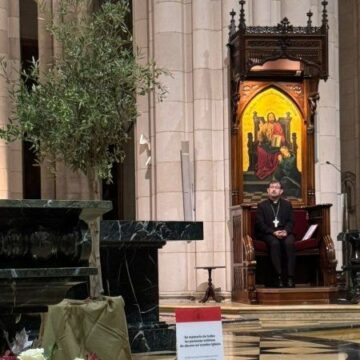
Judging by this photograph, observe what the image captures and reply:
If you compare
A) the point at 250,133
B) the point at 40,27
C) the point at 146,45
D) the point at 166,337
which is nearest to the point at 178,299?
the point at 250,133

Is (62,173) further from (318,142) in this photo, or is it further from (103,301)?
(103,301)

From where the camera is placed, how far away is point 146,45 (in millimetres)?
14031

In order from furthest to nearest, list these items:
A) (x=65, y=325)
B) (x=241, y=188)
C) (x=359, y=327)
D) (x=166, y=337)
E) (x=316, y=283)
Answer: (x=241, y=188) < (x=316, y=283) < (x=359, y=327) < (x=166, y=337) < (x=65, y=325)

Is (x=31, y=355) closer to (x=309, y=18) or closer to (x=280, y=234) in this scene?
(x=280, y=234)

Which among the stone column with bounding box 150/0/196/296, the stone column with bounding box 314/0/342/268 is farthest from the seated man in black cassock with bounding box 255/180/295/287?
the stone column with bounding box 314/0/342/268

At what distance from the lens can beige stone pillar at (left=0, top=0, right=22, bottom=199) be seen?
51.6ft

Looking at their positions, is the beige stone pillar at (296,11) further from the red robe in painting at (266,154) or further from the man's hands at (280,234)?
the man's hands at (280,234)

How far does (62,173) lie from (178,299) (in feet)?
16.1

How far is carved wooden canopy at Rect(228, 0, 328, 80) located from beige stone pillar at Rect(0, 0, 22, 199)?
4739 millimetres

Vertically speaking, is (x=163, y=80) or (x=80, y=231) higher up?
(x=163, y=80)

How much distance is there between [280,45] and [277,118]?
1169 mm

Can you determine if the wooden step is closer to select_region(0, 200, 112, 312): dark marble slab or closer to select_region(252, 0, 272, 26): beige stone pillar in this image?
select_region(252, 0, 272, 26): beige stone pillar

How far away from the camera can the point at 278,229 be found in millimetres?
12078

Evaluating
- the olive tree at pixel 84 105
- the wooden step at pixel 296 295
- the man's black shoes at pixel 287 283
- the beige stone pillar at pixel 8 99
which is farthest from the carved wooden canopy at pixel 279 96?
the beige stone pillar at pixel 8 99
